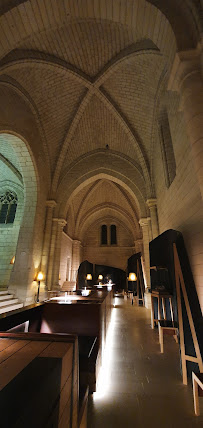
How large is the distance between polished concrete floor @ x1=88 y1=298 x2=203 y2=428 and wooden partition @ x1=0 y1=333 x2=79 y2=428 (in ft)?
2.98

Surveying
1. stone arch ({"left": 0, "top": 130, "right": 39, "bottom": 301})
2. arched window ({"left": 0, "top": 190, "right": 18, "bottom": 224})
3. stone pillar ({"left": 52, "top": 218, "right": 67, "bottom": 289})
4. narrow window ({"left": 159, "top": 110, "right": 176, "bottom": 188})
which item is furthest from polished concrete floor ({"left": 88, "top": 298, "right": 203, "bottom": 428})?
arched window ({"left": 0, "top": 190, "right": 18, "bottom": 224})

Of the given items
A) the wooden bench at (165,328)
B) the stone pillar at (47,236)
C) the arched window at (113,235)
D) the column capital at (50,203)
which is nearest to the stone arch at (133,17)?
the wooden bench at (165,328)

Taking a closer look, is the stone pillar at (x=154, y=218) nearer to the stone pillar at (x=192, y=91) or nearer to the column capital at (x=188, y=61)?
the stone pillar at (x=192, y=91)

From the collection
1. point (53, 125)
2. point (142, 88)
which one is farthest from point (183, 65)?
point (53, 125)

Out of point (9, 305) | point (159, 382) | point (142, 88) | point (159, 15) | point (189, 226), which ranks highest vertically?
point (142, 88)

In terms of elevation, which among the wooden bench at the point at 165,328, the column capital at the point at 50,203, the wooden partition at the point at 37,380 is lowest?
the wooden bench at the point at 165,328

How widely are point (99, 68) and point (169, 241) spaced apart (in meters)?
6.65

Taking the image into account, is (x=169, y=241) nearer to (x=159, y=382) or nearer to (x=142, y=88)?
(x=159, y=382)

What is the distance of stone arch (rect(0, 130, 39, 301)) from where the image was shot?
6.40m

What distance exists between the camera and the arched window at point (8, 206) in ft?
34.7

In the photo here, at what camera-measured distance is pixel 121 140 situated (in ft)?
29.4

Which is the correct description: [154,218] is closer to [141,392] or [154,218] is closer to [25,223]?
[25,223]

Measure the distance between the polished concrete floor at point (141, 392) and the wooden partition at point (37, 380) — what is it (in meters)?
0.91

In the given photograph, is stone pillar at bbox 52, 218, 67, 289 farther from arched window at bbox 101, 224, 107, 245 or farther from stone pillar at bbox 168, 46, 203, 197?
arched window at bbox 101, 224, 107, 245
